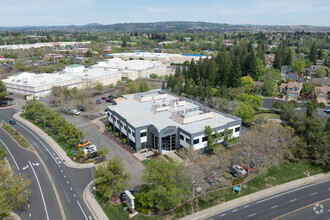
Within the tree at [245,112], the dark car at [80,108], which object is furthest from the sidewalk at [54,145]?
the tree at [245,112]

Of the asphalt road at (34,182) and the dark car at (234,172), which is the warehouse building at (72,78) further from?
the dark car at (234,172)

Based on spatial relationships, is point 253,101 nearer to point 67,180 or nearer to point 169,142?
point 169,142

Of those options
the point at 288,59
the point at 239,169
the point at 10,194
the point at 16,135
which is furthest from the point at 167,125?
the point at 288,59

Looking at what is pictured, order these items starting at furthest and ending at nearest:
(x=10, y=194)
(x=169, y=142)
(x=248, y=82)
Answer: (x=248, y=82)
(x=169, y=142)
(x=10, y=194)

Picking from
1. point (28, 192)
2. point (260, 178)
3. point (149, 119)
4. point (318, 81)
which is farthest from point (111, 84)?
point (318, 81)

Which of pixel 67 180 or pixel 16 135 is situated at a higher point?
pixel 16 135

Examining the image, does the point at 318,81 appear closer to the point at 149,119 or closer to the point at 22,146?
the point at 149,119
